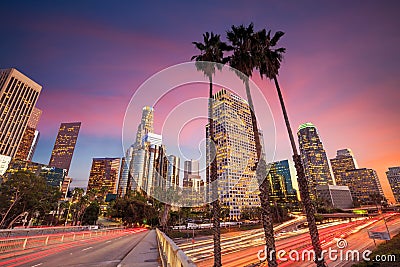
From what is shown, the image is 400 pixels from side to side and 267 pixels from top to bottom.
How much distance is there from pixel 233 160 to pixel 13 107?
16692cm

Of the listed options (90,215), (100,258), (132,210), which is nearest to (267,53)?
(100,258)

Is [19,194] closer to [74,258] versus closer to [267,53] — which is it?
[74,258]

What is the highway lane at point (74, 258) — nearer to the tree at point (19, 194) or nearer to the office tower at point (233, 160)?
the tree at point (19, 194)

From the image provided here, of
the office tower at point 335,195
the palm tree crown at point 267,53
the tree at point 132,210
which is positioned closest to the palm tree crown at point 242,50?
the palm tree crown at point 267,53

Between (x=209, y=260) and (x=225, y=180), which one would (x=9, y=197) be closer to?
(x=209, y=260)

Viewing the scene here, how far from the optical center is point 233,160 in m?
172

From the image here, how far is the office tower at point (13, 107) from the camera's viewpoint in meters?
124

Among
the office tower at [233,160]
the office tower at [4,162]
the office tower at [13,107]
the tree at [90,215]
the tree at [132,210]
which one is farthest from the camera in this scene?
the office tower at [233,160]

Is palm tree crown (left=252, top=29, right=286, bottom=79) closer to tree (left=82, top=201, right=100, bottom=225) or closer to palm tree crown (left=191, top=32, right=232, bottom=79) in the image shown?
palm tree crown (left=191, top=32, right=232, bottom=79)

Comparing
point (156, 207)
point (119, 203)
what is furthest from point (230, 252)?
point (156, 207)

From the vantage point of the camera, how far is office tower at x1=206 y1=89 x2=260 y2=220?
162938mm

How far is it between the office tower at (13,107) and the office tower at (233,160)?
138496mm

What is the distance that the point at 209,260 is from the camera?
1162 inches

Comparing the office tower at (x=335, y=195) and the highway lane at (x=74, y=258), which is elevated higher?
the office tower at (x=335, y=195)
